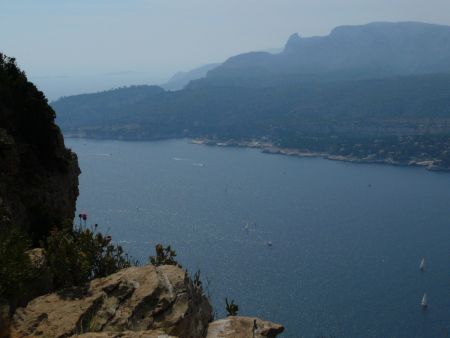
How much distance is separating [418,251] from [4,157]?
70447 millimetres

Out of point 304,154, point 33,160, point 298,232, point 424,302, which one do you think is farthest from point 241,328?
point 304,154

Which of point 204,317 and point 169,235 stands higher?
point 204,317

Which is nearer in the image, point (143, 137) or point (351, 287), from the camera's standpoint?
point (351, 287)

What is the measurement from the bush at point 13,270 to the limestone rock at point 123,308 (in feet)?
0.85

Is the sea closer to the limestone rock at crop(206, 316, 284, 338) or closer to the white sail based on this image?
the white sail

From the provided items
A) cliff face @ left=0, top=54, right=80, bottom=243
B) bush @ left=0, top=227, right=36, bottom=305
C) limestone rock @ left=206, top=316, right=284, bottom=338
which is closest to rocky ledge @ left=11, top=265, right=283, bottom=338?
limestone rock @ left=206, top=316, right=284, bottom=338

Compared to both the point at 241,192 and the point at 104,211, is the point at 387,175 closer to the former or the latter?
the point at 241,192

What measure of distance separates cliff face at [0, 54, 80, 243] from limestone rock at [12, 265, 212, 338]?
3223 millimetres

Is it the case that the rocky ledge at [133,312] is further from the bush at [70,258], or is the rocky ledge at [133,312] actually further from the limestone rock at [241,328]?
the bush at [70,258]

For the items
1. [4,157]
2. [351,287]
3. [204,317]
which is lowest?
[351,287]

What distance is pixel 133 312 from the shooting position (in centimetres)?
726

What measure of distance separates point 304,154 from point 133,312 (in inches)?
6155

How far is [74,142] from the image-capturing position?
620 ft

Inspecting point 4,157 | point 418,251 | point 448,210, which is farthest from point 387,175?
point 4,157
